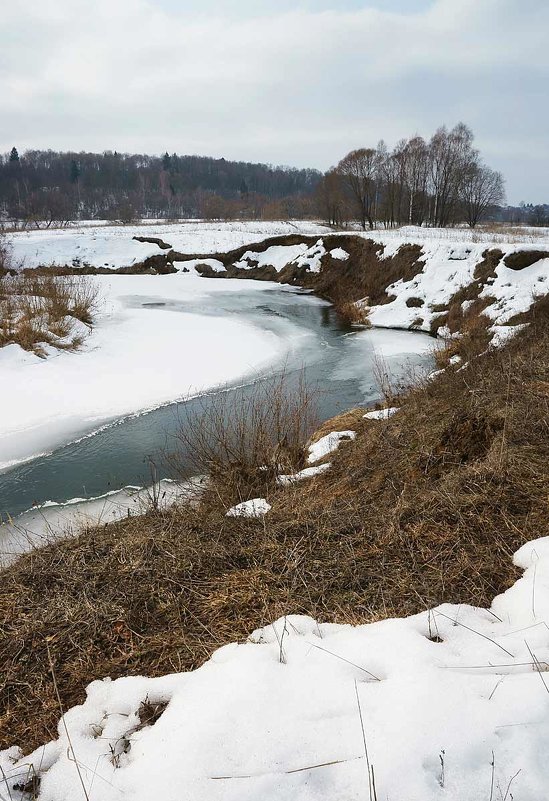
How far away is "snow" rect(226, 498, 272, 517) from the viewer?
426cm

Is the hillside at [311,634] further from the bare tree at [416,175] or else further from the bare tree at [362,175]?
the bare tree at [416,175]

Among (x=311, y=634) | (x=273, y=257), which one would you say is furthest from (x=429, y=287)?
(x=311, y=634)

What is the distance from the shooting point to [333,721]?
183 centimetres

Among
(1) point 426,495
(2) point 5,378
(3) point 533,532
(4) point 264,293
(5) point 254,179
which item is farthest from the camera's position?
(5) point 254,179

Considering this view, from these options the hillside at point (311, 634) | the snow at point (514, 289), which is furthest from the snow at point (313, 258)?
the hillside at point (311, 634)

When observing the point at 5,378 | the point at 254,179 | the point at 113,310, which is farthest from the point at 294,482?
the point at 254,179

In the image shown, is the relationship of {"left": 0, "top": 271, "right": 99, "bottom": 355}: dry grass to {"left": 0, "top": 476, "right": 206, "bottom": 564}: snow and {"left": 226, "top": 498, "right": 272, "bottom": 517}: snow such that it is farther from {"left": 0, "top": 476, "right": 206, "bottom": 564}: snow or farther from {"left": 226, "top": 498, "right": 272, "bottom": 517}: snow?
{"left": 226, "top": 498, "right": 272, "bottom": 517}: snow

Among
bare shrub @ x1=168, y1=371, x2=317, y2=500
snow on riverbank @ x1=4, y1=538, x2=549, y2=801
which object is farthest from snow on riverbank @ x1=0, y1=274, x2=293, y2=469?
snow on riverbank @ x1=4, y1=538, x2=549, y2=801

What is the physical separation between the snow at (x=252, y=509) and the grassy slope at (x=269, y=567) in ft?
0.34

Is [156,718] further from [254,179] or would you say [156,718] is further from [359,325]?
[254,179]

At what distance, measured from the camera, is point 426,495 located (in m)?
3.85

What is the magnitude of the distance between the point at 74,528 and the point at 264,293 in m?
21.2

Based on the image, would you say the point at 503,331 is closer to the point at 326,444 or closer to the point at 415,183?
the point at 326,444

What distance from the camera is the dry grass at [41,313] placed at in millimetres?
11883
